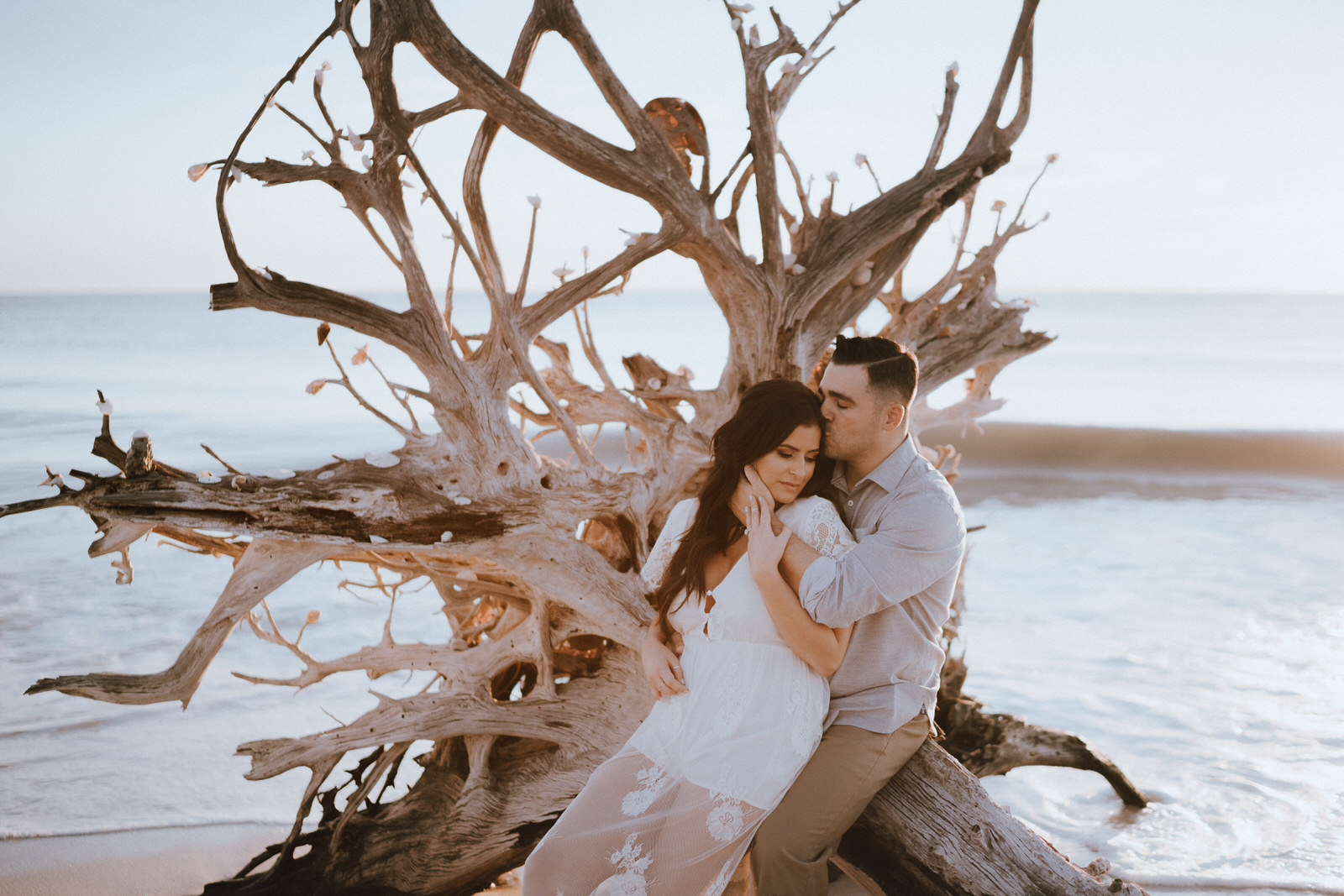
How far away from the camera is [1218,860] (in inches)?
174

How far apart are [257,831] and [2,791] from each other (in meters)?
1.49

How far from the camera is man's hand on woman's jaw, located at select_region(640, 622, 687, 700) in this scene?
2584 millimetres

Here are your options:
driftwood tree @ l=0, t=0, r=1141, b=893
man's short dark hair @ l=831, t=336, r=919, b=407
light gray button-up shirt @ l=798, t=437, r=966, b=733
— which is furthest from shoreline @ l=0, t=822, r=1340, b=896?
man's short dark hair @ l=831, t=336, r=919, b=407

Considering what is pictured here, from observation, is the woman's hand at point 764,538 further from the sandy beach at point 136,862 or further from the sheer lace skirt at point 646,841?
the sandy beach at point 136,862

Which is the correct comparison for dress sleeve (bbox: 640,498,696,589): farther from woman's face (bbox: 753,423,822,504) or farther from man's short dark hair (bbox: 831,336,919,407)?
man's short dark hair (bbox: 831,336,919,407)

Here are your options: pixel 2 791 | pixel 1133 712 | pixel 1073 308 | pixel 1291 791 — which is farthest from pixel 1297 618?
pixel 1073 308

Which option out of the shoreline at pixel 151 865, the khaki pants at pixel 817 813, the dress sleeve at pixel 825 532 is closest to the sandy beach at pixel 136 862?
the shoreline at pixel 151 865

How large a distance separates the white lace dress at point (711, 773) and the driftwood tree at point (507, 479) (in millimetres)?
544

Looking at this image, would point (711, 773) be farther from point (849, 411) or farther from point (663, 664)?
point (849, 411)

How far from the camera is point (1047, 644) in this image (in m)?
7.55

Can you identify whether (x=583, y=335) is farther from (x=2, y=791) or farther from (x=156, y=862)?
(x=2, y=791)

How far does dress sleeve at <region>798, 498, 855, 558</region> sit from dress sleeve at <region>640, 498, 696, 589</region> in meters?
0.37

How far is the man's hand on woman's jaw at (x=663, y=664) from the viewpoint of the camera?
2584 mm

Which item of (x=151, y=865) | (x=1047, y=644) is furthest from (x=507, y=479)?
(x=1047, y=644)
